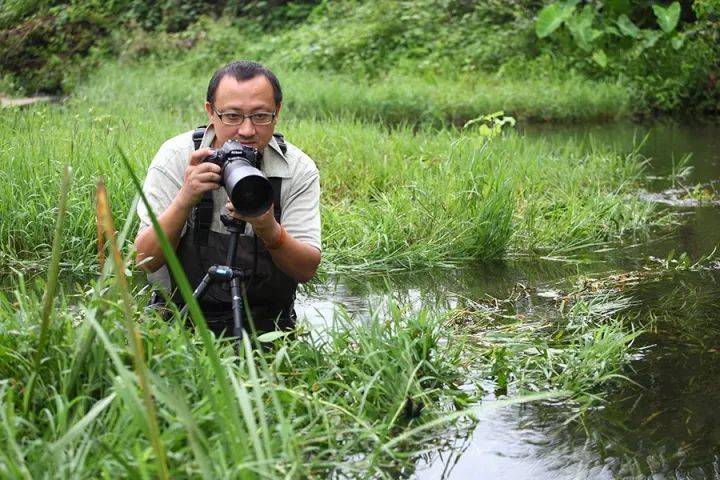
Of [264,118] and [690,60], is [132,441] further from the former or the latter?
[690,60]

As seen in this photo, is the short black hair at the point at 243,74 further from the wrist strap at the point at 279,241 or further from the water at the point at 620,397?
the water at the point at 620,397

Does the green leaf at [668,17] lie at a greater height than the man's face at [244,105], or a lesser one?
lesser

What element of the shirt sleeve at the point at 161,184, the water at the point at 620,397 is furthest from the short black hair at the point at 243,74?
the water at the point at 620,397

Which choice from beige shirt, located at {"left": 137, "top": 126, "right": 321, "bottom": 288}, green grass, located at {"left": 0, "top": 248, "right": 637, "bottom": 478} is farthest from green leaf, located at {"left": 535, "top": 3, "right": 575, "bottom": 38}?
beige shirt, located at {"left": 137, "top": 126, "right": 321, "bottom": 288}

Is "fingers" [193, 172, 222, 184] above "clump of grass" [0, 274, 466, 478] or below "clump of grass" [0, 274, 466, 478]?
above

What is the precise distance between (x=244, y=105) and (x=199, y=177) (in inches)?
15.0

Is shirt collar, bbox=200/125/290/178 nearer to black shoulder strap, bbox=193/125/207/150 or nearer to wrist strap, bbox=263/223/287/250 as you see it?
black shoulder strap, bbox=193/125/207/150

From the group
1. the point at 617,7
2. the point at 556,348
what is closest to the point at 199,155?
the point at 556,348

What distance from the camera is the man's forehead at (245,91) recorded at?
3.25 meters

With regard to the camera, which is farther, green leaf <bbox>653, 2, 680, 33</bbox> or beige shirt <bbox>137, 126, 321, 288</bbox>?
green leaf <bbox>653, 2, 680, 33</bbox>

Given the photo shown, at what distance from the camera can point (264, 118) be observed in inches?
130

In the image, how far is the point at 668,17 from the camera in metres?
11.7

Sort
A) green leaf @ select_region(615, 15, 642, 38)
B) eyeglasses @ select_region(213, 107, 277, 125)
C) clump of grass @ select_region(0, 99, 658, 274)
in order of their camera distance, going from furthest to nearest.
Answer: green leaf @ select_region(615, 15, 642, 38), clump of grass @ select_region(0, 99, 658, 274), eyeglasses @ select_region(213, 107, 277, 125)

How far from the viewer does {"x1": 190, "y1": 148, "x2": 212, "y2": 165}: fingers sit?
2986 mm
